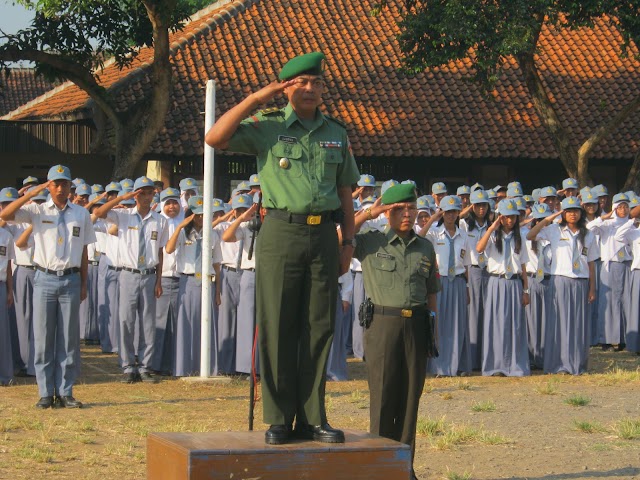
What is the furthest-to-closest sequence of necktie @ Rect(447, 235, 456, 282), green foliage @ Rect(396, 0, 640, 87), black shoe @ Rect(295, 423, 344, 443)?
green foliage @ Rect(396, 0, 640, 87), necktie @ Rect(447, 235, 456, 282), black shoe @ Rect(295, 423, 344, 443)

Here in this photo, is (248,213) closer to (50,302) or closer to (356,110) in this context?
(50,302)

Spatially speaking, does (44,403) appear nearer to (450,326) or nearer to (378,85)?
(450,326)

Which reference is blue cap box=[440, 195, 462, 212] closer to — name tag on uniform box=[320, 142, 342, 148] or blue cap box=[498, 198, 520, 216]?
blue cap box=[498, 198, 520, 216]

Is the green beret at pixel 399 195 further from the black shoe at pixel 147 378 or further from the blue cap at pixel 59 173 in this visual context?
the black shoe at pixel 147 378

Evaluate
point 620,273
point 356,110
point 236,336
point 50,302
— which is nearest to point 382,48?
point 356,110

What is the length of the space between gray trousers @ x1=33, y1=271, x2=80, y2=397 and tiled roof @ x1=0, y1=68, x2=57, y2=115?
152ft

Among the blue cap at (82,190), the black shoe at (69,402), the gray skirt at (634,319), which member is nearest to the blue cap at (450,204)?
the gray skirt at (634,319)

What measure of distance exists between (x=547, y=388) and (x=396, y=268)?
5566 millimetres

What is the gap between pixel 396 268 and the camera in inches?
351

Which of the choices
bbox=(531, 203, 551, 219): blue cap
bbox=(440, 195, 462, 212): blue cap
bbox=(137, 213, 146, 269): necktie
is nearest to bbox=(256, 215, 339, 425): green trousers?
bbox=(137, 213, 146, 269): necktie

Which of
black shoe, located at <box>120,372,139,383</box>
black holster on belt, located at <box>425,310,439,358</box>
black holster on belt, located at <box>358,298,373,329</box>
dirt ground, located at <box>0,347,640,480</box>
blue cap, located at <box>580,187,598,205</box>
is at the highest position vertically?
blue cap, located at <box>580,187,598,205</box>

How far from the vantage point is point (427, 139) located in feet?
106

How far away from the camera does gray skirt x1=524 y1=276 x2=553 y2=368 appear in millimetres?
16594

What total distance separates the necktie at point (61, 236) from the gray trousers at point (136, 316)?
7.76 ft
